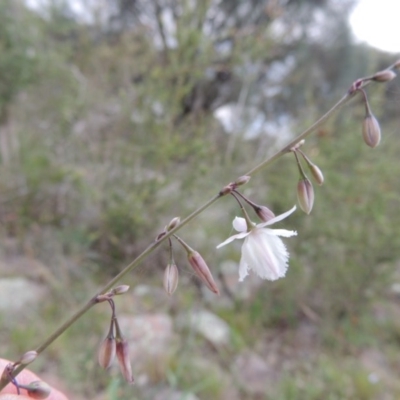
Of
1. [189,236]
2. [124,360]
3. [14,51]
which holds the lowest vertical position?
[124,360]

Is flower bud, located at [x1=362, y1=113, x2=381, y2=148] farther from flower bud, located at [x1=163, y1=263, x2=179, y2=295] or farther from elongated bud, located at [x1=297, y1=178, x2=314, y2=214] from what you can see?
flower bud, located at [x1=163, y1=263, x2=179, y2=295]

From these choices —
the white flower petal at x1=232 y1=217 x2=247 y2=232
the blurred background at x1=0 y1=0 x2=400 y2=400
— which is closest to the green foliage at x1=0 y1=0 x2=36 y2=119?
the blurred background at x1=0 y1=0 x2=400 y2=400

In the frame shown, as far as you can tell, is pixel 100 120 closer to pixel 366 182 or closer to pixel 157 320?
pixel 157 320

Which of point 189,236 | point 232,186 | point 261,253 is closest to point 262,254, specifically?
point 261,253

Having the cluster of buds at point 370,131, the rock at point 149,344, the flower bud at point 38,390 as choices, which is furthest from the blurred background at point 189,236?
the cluster of buds at point 370,131

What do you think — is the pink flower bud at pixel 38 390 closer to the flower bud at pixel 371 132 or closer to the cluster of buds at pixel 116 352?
the cluster of buds at pixel 116 352

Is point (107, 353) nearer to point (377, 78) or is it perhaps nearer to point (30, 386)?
point (30, 386)

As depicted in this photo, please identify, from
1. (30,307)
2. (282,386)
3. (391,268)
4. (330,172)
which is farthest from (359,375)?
(30,307)
